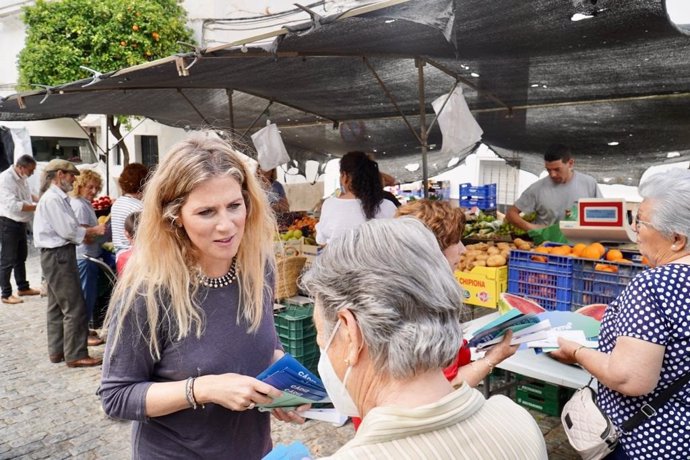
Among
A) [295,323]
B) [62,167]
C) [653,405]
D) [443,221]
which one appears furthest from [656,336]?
[62,167]

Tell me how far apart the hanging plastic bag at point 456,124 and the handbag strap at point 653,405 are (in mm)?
3518

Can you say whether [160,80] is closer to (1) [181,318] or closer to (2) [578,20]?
(2) [578,20]

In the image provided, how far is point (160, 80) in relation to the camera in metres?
6.01

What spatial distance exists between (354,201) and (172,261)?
3.22 metres

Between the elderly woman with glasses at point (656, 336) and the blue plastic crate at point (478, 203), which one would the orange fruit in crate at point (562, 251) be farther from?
the blue plastic crate at point (478, 203)

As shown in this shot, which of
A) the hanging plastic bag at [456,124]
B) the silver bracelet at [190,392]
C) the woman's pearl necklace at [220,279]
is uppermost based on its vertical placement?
the hanging plastic bag at [456,124]

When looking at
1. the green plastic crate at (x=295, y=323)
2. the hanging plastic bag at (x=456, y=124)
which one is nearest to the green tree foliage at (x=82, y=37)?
the hanging plastic bag at (x=456, y=124)

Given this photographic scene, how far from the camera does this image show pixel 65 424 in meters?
4.07

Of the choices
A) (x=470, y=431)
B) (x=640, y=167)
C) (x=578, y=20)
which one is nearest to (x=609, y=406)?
(x=470, y=431)

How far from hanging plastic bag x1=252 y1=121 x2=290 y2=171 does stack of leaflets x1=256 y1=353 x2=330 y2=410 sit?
620 cm

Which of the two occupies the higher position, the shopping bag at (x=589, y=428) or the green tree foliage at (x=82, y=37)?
the green tree foliage at (x=82, y=37)

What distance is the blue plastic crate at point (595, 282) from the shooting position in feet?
10.8

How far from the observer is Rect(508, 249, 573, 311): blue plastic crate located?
139 inches

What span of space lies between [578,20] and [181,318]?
3192 millimetres
